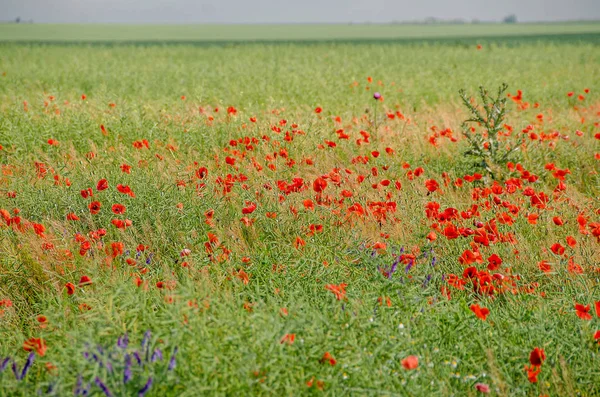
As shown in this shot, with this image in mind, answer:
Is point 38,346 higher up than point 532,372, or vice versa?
point 38,346

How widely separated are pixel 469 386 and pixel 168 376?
1192mm

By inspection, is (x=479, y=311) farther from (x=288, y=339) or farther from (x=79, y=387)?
(x=79, y=387)

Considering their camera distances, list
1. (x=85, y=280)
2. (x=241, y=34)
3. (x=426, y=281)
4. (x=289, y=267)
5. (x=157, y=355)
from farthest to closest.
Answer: (x=241, y=34) → (x=289, y=267) → (x=426, y=281) → (x=85, y=280) → (x=157, y=355)

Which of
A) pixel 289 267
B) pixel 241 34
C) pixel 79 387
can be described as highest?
pixel 241 34

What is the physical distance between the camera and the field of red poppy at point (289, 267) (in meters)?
2.21

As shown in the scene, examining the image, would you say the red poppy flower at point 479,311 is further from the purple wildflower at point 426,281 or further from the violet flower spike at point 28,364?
the violet flower spike at point 28,364

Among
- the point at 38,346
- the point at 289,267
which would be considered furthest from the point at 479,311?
the point at 38,346

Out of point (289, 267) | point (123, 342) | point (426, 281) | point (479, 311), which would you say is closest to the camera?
point (123, 342)

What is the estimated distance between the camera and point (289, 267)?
3205 millimetres

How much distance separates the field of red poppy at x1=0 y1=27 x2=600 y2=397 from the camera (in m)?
2.21

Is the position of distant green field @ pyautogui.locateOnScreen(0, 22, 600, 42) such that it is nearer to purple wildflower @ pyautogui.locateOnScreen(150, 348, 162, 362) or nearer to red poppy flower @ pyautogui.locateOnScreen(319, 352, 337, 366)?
red poppy flower @ pyautogui.locateOnScreen(319, 352, 337, 366)

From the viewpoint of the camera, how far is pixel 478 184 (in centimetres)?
510

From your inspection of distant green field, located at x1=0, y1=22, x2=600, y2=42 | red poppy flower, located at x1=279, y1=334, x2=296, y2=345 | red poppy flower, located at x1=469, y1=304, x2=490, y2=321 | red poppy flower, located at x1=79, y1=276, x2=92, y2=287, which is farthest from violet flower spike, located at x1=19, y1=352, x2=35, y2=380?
distant green field, located at x1=0, y1=22, x2=600, y2=42

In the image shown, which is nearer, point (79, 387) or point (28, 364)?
point (79, 387)
